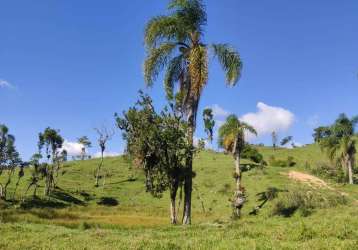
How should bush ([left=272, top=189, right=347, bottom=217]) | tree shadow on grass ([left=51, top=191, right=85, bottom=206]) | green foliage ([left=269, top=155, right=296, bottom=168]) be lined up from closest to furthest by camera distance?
bush ([left=272, top=189, right=347, bottom=217])
tree shadow on grass ([left=51, top=191, right=85, bottom=206])
green foliage ([left=269, top=155, right=296, bottom=168])

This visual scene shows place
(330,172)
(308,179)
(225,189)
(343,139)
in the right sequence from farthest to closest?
(330,172) → (343,139) → (308,179) → (225,189)

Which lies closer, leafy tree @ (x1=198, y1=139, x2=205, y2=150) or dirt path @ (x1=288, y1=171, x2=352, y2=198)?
leafy tree @ (x1=198, y1=139, x2=205, y2=150)

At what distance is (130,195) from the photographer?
224ft

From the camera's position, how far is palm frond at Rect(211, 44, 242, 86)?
24.1m

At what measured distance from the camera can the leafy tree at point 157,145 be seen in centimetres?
2702

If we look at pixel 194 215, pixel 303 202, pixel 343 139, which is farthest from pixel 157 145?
pixel 343 139

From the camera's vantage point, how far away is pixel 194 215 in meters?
47.5

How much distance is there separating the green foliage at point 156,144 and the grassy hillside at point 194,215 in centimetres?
366

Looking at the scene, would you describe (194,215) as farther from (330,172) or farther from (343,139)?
(330,172)

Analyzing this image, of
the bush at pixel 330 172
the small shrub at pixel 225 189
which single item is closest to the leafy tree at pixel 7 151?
the small shrub at pixel 225 189

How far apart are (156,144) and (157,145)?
0.32 ft

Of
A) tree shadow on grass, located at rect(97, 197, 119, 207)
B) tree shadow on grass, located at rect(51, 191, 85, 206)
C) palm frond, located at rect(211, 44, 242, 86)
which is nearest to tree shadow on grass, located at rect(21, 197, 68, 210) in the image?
tree shadow on grass, located at rect(51, 191, 85, 206)

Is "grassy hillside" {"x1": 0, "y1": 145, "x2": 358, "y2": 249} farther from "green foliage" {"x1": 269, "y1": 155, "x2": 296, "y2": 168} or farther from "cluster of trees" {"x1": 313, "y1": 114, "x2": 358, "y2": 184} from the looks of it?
"cluster of trees" {"x1": 313, "y1": 114, "x2": 358, "y2": 184}

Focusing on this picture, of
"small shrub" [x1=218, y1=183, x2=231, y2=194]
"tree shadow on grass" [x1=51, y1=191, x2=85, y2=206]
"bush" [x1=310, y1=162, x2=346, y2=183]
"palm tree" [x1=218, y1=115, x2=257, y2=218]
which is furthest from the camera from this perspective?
"bush" [x1=310, y1=162, x2=346, y2=183]
